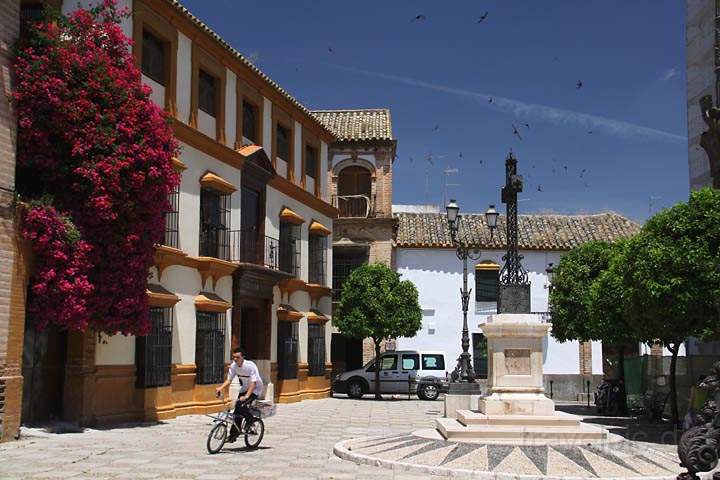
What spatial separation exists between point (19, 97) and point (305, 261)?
14.9 meters

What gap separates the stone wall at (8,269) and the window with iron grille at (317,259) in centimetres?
1553

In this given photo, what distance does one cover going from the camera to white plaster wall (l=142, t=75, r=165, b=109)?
1926 cm

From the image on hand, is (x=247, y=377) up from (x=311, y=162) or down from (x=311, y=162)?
down

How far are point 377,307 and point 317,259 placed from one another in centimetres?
264

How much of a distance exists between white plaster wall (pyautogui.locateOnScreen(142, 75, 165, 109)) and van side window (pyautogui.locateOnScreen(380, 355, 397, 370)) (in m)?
14.8

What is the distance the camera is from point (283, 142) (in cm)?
2795

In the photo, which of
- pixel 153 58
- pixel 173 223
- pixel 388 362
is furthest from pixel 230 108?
pixel 388 362

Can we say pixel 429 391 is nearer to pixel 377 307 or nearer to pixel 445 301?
pixel 377 307

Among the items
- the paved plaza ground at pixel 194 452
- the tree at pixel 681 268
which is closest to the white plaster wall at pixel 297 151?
the paved plaza ground at pixel 194 452

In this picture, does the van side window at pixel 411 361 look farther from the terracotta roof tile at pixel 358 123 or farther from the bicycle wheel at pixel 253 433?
the bicycle wheel at pixel 253 433

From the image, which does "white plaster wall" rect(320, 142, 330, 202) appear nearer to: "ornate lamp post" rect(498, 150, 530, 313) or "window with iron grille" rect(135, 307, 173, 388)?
"window with iron grille" rect(135, 307, 173, 388)

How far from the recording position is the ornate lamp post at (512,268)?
14211 millimetres

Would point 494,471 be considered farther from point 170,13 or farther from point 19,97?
point 170,13

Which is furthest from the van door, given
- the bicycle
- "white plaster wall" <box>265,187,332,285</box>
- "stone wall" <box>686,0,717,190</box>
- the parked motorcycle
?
the bicycle
